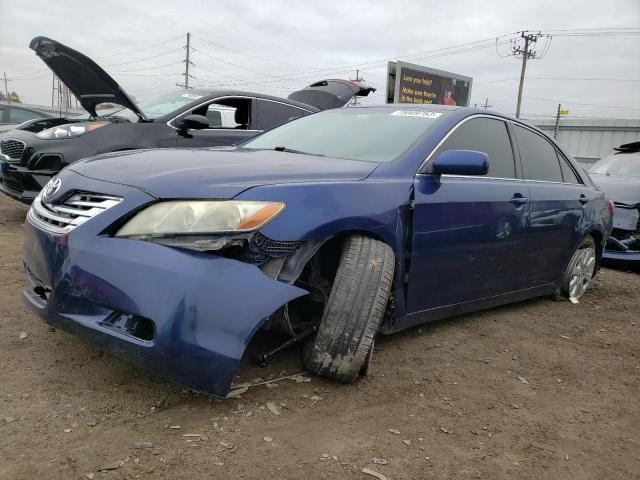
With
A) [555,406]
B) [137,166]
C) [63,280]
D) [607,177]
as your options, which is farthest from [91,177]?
[607,177]

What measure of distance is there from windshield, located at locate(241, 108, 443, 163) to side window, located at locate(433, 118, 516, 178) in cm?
19

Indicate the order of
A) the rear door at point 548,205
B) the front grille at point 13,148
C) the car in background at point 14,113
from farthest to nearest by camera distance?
1. the car in background at point 14,113
2. the front grille at point 13,148
3. the rear door at point 548,205

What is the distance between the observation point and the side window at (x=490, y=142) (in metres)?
3.33

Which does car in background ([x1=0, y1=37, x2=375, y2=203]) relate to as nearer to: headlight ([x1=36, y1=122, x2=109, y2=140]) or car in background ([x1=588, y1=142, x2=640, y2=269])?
headlight ([x1=36, y1=122, x2=109, y2=140])

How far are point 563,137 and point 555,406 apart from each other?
29083 mm

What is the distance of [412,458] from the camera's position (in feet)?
6.77

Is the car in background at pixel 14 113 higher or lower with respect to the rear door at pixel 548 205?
higher

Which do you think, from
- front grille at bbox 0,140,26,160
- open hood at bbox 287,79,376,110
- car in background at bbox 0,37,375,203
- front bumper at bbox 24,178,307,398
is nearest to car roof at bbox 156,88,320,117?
car in background at bbox 0,37,375,203

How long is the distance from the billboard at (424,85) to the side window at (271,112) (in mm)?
13939

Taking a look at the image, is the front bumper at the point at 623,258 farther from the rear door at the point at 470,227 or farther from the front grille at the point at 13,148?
the front grille at the point at 13,148

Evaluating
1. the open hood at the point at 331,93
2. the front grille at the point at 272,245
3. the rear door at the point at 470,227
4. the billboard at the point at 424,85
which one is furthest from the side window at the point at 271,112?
the billboard at the point at 424,85

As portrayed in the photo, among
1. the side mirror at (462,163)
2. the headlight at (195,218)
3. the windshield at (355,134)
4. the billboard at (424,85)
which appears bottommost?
the headlight at (195,218)

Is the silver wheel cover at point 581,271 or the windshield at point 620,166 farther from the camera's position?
the windshield at point 620,166

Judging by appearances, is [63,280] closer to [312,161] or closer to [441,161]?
[312,161]
